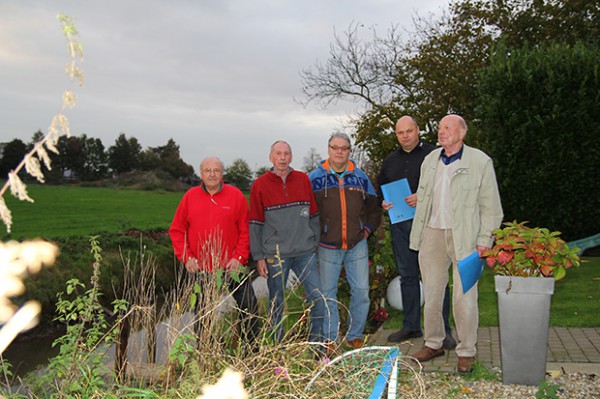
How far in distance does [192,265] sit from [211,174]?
0.77 m

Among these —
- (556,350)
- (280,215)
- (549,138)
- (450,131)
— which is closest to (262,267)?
(280,215)

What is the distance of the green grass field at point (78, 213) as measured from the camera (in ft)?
56.6

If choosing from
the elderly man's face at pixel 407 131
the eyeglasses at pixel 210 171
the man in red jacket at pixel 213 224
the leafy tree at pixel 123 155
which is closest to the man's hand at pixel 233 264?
the man in red jacket at pixel 213 224

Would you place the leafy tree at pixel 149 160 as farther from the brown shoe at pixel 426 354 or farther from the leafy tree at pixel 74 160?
the brown shoe at pixel 426 354

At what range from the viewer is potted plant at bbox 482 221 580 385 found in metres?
4.13

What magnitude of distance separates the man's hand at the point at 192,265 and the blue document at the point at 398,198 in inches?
71.1

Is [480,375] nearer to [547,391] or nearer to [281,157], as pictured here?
[547,391]

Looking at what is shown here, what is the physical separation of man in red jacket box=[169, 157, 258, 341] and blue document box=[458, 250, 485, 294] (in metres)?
1.71

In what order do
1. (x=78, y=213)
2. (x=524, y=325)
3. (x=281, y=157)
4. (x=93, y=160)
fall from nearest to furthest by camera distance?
(x=524, y=325)
(x=281, y=157)
(x=78, y=213)
(x=93, y=160)

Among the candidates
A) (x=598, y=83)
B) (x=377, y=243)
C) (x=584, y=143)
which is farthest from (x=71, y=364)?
(x=598, y=83)

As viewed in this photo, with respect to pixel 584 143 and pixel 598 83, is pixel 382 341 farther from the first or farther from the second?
pixel 598 83

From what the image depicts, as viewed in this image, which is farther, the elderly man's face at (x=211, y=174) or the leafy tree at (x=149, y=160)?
the leafy tree at (x=149, y=160)

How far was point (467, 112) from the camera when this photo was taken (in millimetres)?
19688

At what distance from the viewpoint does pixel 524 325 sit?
14.0 ft
